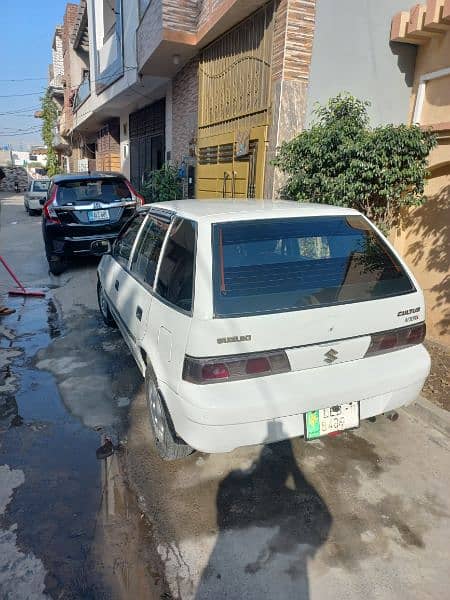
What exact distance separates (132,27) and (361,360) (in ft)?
38.9

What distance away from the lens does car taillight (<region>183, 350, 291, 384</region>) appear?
2154 millimetres

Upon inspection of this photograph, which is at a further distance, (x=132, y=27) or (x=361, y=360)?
(x=132, y=27)

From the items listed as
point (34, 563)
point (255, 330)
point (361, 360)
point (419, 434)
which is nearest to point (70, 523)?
point (34, 563)

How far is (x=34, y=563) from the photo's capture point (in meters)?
2.07

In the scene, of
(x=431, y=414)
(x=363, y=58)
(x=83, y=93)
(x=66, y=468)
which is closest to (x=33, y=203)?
(x=83, y=93)

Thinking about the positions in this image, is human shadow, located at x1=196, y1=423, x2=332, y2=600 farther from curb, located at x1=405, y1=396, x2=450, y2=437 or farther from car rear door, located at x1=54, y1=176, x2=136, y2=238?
car rear door, located at x1=54, y1=176, x2=136, y2=238

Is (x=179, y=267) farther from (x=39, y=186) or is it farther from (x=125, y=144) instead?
(x=39, y=186)

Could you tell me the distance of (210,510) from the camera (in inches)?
95.6

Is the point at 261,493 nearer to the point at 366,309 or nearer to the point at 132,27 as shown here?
the point at 366,309

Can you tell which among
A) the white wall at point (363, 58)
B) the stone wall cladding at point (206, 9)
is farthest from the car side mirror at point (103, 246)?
the stone wall cladding at point (206, 9)

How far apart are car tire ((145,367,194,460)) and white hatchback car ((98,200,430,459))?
1cm

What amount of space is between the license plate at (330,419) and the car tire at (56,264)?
6.62m

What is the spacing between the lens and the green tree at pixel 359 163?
14.1ft

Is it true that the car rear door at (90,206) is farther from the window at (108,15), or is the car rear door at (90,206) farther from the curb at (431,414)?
the window at (108,15)
